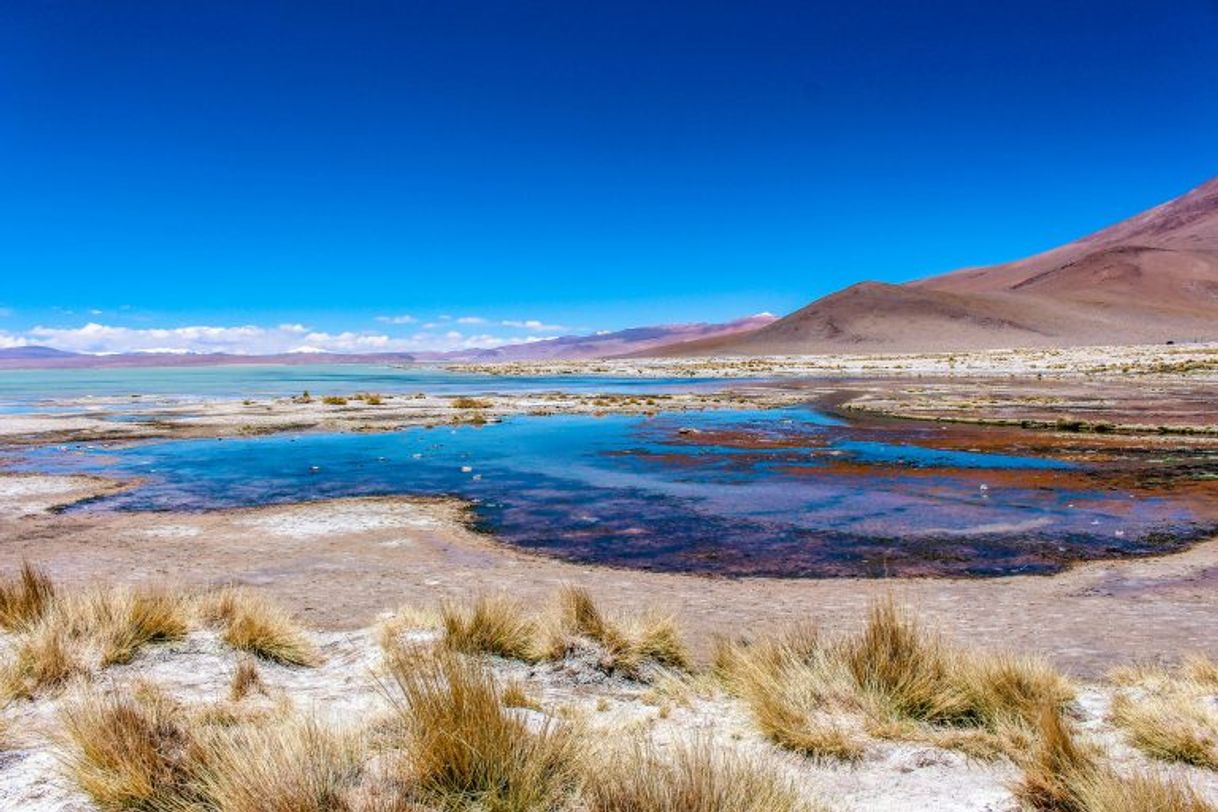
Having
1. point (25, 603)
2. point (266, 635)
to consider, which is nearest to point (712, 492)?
point (266, 635)

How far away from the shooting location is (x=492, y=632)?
222 inches

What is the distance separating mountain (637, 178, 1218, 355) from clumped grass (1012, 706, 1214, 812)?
123697 millimetres

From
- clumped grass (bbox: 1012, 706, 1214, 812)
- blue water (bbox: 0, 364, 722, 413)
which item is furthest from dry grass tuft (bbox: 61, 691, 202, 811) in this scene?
blue water (bbox: 0, 364, 722, 413)

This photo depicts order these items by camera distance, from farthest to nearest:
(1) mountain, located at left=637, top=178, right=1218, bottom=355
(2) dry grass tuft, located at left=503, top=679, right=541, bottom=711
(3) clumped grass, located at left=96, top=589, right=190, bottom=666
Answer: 1. (1) mountain, located at left=637, top=178, right=1218, bottom=355
2. (3) clumped grass, located at left=96, top=589, right=190, bottom=666
3. (2) dry grass tuft, located at left=503, top=679, right=541, bottom=711

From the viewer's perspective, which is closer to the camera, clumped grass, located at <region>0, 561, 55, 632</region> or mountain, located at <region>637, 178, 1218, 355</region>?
clumped grass, located at <region>0, 561, 55, 632</region>

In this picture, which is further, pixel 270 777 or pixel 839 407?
pixel 839 407

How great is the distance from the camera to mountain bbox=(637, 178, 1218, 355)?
120m

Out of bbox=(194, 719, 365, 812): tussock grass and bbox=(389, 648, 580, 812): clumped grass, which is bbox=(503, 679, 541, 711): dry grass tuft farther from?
bbox=(194, 719, 365, 812): tussock grass

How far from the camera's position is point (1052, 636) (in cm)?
639

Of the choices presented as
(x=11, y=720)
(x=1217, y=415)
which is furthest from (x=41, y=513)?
(x=1217, y=415)


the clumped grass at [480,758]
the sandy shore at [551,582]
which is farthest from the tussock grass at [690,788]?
the sandy shore at [551,582]

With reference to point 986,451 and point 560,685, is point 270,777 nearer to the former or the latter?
point 560,685

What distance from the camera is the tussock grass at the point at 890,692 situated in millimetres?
4164

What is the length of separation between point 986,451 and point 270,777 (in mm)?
18085
